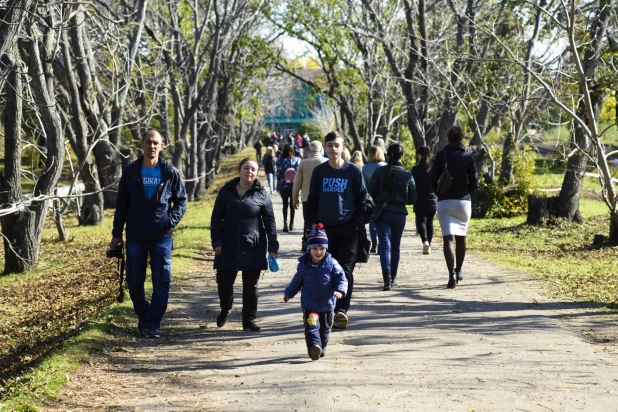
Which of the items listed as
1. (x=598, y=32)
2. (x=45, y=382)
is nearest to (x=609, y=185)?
(x=598, y=32)

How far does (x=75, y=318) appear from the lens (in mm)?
10461

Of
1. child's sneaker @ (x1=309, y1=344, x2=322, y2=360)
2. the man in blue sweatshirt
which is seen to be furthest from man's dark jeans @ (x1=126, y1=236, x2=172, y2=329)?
child's sneaker @ (x1=309, y1=344, x2=322, y2=360)

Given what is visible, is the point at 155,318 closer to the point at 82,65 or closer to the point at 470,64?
→ the point at 82,65

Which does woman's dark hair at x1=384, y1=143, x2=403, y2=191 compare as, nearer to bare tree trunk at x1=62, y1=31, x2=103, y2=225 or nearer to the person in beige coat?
A: the person in beige coat

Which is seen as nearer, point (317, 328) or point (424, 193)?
point (317, 328)

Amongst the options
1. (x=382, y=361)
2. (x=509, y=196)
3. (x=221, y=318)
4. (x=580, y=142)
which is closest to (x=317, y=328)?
(x=382, y=361)

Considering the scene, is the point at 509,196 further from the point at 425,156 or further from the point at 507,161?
the point at 425,156

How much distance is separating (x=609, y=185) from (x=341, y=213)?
637 cm

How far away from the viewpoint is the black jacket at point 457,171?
10.7 metres

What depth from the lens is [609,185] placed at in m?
13.2

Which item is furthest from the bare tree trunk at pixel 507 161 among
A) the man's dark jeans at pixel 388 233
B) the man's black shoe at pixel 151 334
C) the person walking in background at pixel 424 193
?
the man's black shoe at pixel 151 334

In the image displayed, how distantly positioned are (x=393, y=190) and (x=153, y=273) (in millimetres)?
3457

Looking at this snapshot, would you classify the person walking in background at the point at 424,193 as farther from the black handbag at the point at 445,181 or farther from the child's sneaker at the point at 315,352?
the child's sneaker at the point at 315,352

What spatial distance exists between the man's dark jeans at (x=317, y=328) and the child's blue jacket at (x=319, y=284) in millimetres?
74
